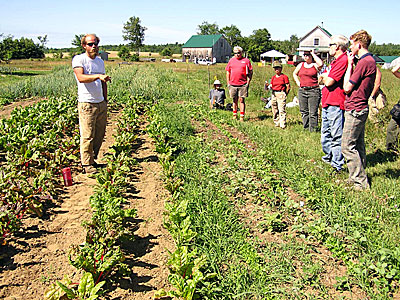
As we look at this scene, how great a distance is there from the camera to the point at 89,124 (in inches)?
223

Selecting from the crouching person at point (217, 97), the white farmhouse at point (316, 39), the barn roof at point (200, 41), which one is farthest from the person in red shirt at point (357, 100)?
the barn roof at point (200, 41)

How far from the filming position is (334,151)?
18.7ft

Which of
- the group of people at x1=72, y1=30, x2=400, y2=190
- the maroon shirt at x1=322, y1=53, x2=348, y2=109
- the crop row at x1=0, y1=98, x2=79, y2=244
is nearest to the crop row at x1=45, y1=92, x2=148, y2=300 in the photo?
the crop row at x1=0, y1=98, x2=79, y2=244

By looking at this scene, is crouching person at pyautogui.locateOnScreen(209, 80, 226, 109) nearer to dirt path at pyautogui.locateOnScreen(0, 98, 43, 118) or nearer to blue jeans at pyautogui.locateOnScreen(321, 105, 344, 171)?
blue jeans at pyautogui.locateOnScreen(321, 105, 344, 171)

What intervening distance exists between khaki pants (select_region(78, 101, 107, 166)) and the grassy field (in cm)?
119

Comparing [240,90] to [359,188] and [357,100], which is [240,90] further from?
[359,188]

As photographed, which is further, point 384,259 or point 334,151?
point 334,151

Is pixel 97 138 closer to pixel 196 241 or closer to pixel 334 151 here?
pixel 196 241

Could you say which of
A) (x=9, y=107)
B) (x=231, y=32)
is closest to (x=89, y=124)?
(x=9, y=107)

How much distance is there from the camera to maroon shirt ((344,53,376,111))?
467 cm

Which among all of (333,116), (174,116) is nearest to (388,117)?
(333,116)

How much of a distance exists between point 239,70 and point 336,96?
3.76 metres

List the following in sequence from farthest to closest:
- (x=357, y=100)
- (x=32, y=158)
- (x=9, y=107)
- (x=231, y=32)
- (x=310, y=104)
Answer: (x=231, y=32), (x=9, y=107), (x=310, y=104), (x=32, y=158), (x=357, y=100)

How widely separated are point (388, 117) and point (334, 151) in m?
4.12
